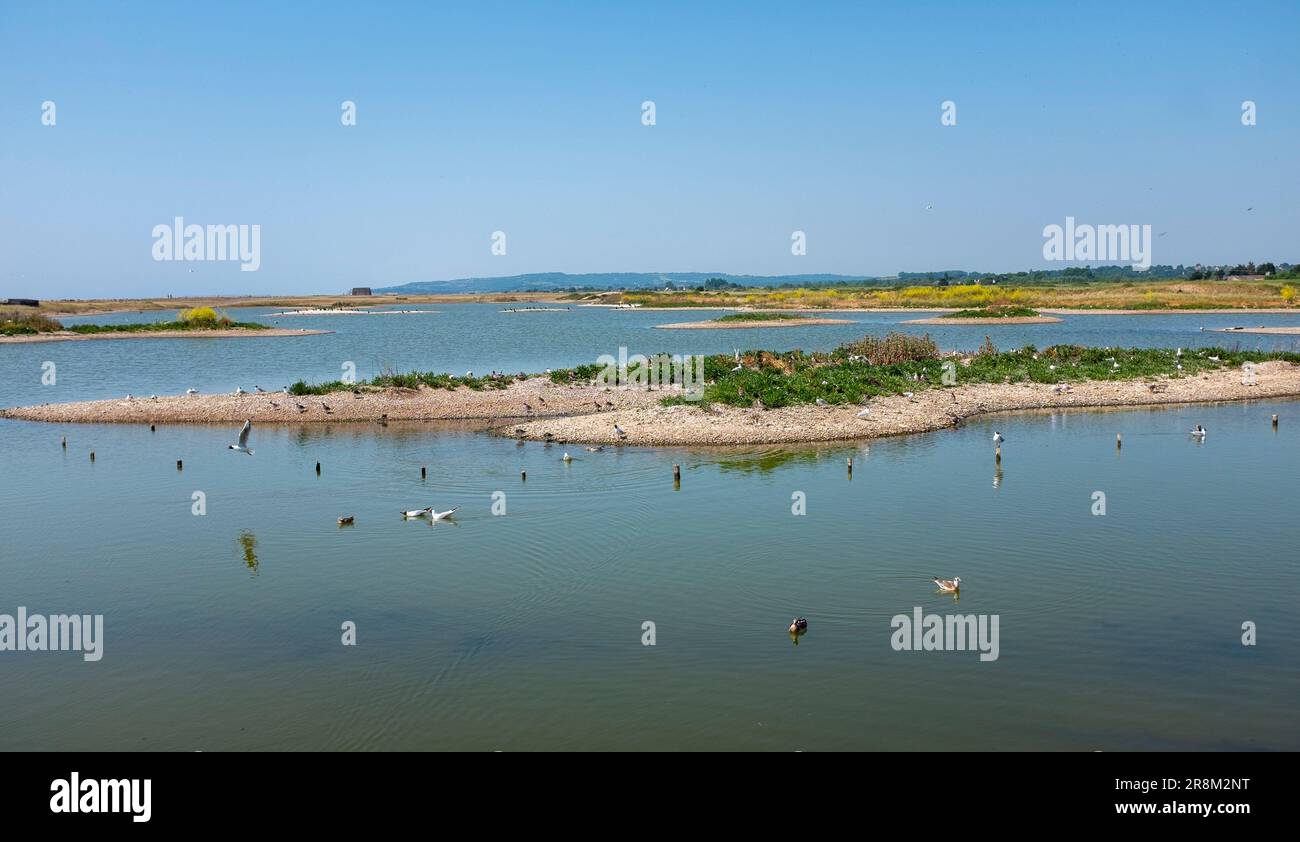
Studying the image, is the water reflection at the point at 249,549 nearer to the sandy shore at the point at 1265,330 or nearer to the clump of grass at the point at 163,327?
the sandy shore at the point at 1265,330

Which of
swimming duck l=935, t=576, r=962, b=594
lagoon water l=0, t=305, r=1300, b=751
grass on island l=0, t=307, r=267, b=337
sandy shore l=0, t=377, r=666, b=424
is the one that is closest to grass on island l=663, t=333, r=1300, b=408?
sandy shore l=0, t=377, r=666, b=424

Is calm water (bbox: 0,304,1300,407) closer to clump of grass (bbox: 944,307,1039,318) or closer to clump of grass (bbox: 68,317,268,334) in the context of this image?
clump of grass (bbox: 944,307,1039,318)

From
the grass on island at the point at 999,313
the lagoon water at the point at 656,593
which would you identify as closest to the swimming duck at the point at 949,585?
the lagoon water at the point at 656,593

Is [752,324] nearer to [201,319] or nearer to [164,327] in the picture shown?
[201,319]
